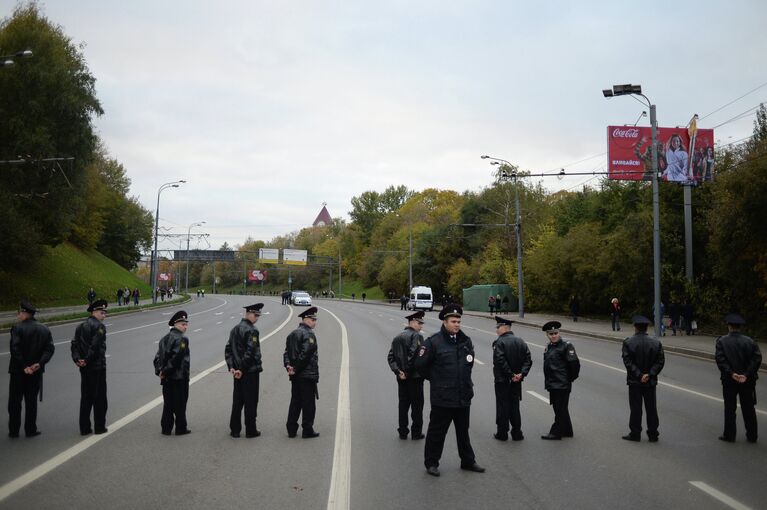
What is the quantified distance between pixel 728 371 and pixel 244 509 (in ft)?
21.3

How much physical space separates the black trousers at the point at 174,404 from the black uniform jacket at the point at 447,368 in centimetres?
352

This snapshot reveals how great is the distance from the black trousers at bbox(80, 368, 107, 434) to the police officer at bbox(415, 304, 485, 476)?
4364 millimetres

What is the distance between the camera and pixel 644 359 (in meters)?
8.34

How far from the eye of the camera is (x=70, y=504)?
547 centimetres

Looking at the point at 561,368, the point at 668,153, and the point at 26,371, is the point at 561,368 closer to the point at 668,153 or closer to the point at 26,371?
the point at 26,371

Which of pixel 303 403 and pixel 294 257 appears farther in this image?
pixel 294 257

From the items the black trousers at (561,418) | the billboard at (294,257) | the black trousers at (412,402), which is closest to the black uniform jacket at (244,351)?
the black trousers at (412,402)

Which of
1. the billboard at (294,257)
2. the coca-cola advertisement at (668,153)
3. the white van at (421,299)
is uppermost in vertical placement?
the coca-cola advertisement at (668,153)

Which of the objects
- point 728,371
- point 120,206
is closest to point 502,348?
point 728,371

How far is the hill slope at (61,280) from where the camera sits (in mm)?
48469

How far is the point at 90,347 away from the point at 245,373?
6.65 feet

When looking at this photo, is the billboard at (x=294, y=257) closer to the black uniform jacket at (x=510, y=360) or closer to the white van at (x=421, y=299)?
the white van at (x=421, y=299)

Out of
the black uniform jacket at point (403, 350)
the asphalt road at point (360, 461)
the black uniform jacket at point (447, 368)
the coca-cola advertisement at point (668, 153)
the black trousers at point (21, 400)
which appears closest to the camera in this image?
the asphalt road at point (360, 461)

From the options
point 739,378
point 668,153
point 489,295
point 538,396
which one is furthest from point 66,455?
point 489,295
